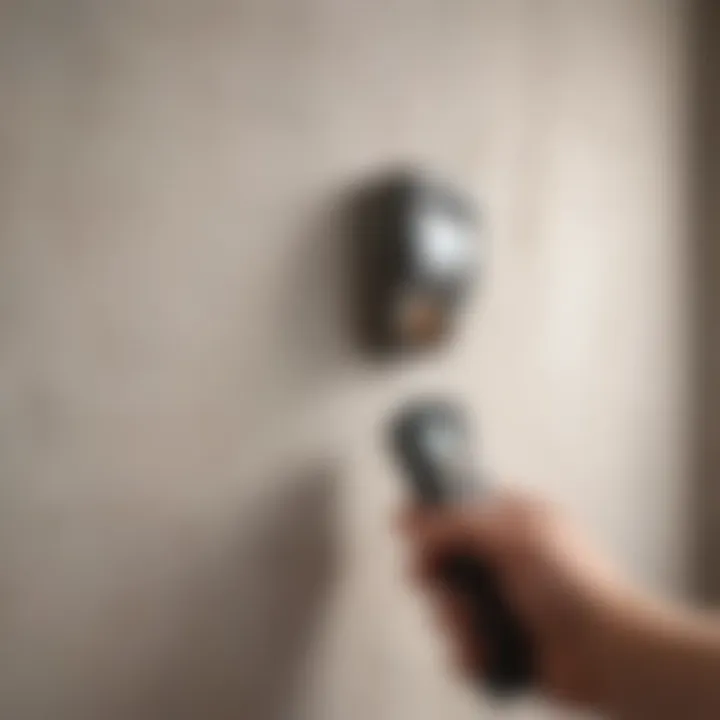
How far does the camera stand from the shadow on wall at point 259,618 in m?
0.60

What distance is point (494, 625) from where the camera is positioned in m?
0.63

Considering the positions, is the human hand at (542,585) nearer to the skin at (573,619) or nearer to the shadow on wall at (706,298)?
the skin at (573,619)

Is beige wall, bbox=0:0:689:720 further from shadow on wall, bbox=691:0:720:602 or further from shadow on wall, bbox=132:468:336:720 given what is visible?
shadow on wall, bbox=691:0:720:602

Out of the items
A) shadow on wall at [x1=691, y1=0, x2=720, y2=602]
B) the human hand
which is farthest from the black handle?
shadow on wall at [x1=691, y1=0, x2=720, y2=602]

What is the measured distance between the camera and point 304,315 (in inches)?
25.9

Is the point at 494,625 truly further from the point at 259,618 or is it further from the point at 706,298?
the point at 706,298

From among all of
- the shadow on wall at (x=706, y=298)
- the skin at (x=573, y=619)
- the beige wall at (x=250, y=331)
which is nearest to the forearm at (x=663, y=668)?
the skin at (x=573, y=619)

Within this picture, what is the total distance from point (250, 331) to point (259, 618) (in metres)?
0.18

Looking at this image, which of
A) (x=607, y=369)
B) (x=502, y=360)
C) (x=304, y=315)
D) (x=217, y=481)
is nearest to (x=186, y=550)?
(x=217, y=481)

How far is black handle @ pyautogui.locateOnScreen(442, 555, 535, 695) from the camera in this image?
63 cm

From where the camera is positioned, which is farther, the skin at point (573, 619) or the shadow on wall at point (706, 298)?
the shadow on wall at point (706, 298)

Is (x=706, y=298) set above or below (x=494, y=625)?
above

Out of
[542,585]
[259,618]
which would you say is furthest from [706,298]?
[259,618]

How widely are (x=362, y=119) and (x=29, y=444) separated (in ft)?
1.02
